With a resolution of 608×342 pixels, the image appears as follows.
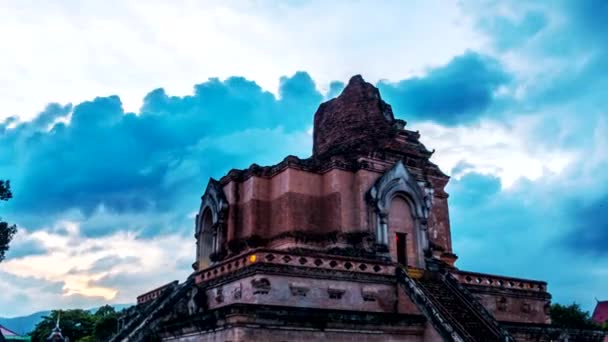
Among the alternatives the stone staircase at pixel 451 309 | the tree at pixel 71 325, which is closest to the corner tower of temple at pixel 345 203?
the stone staircase at pixel 451 309

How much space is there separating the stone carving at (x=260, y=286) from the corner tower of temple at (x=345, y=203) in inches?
203

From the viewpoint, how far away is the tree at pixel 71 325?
58.0m

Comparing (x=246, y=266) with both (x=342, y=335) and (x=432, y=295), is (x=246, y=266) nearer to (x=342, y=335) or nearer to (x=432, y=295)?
(x=342, y=335)

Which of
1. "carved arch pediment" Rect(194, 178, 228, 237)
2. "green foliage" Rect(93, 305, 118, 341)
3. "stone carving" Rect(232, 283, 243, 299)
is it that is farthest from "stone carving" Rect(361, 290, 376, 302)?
"green foliage" Rect(93, 305, 118, 341)

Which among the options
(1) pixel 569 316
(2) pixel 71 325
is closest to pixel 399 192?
(1) pixel 569 316

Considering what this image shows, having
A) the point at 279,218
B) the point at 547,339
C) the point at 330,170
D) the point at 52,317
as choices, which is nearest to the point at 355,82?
the point at 330,170

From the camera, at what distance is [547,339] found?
20562 mm

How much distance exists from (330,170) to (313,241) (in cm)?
302

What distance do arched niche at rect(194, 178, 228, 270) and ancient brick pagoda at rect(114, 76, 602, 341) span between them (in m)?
0.05

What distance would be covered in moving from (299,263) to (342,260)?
5.19ft

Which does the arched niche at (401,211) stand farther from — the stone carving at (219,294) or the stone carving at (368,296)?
the stone carving at (219,294)

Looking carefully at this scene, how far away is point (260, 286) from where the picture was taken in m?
16.9

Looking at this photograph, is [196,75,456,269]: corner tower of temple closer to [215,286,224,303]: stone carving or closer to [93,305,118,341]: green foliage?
[215,286,224,303]: stone carving

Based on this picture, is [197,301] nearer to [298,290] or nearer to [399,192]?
[298,290]
